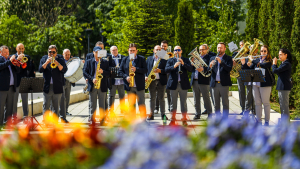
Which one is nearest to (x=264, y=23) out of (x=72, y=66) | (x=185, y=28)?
(x=185, y=28)

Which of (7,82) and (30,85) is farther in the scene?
(7,82)

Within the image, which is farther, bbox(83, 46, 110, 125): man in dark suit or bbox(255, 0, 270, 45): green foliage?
bbox(255, 0, 270, 45): green foliage

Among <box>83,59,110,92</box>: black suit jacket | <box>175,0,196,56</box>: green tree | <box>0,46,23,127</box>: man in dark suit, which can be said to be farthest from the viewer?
<box>175,0,196,56</box>: green tree

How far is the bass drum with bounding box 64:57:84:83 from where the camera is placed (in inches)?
383

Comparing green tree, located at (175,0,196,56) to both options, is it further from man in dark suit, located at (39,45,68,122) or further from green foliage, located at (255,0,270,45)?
man in dark suit, located at (39,45,68,122)

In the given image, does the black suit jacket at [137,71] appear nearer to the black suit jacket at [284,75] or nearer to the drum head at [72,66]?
the drum head at [72,66]

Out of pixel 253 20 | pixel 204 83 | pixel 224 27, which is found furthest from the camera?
pixel 224 27

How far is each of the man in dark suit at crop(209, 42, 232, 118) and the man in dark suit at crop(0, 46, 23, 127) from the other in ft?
15.7

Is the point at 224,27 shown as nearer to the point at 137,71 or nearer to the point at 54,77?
the point at 137,71

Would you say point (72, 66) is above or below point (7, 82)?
above

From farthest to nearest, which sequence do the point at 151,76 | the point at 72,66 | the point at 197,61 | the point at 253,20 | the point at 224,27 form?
the point at 224,27 < the point at 253,20 < the point at 72,66 < the point at 151,76 < the point at 197,61

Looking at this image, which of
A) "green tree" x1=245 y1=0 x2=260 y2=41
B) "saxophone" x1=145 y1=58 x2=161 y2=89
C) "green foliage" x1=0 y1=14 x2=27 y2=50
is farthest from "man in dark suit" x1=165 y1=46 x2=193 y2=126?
"green foliage" x1=0 y1=14 x2=27 y2=50

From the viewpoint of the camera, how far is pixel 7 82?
323 inches

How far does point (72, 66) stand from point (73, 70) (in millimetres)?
212
